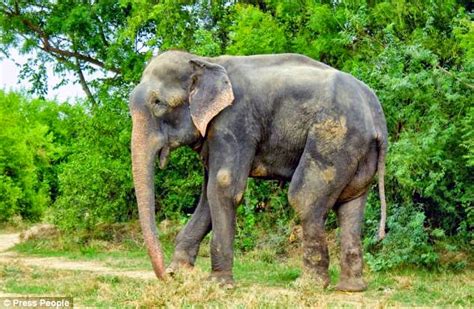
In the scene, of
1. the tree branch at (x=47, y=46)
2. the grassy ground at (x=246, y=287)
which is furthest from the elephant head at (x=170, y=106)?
the tree branch at (x=47, y=46)

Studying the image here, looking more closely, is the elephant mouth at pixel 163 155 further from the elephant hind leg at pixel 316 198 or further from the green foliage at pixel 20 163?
the green foliage at pixel 20 163

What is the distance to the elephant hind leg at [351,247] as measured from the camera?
9.48 m

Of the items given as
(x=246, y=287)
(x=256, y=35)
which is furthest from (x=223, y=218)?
(x=256, y=35)

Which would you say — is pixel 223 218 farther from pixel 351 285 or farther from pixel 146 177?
pixel 351 285

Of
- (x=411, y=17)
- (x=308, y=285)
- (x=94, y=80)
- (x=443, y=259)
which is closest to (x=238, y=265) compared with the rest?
(x=443, y=259)

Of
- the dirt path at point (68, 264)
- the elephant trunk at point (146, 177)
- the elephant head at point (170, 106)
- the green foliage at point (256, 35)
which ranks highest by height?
the green foliage at point (256, 35)

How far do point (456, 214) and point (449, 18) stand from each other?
3.36 metres

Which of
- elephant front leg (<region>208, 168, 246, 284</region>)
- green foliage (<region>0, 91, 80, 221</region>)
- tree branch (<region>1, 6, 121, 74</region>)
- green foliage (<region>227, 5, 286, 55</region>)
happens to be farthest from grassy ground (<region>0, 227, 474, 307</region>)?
tree branch (<region>1, 6, 121, 74</region>)

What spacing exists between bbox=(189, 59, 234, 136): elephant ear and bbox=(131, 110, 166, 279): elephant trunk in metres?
0.53

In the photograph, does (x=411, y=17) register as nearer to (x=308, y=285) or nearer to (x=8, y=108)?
(x=308, y=285)

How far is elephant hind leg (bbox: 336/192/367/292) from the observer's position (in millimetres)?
9484

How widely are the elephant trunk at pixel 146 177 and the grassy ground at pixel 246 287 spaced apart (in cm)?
41

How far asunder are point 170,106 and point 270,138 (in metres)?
1.20

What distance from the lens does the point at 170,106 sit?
9531 millimetres
